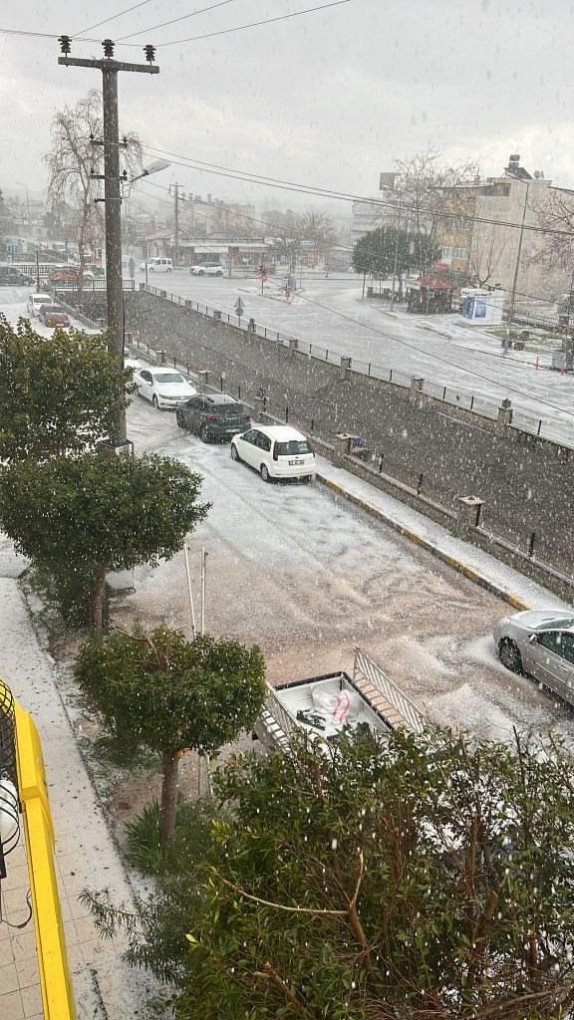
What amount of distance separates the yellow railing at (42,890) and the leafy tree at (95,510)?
344cm

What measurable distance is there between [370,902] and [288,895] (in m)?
0.46

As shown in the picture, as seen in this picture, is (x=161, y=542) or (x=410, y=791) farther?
(x=161, y=542)

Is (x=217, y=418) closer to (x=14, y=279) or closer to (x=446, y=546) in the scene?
(x=446, y=546)

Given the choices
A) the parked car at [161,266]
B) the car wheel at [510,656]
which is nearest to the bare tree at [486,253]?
the parked car at [161,266]

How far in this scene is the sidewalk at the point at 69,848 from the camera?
6277 mm

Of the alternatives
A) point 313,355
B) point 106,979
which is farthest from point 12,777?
point 313,355

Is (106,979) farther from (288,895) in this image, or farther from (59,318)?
(59,318)

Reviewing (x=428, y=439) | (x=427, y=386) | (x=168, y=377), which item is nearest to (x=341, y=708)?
(x=428, y=439)

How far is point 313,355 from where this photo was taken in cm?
3581

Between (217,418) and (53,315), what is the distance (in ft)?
79.5

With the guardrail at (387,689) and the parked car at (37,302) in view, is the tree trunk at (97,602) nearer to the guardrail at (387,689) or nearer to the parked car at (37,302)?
the guardrail at (387,689)

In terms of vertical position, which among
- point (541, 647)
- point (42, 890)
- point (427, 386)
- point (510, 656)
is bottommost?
point (510, 656)

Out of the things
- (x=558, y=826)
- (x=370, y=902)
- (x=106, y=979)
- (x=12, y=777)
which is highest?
(x=558, y=826)

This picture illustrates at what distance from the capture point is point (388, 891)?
4.05 meters
